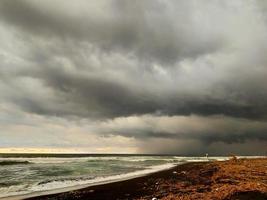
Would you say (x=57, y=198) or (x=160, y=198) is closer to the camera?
(x=160, y=198)

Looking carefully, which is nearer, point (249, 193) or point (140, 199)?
point (249, 193)

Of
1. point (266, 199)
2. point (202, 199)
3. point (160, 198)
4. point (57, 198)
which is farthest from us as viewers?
point (57, 198)

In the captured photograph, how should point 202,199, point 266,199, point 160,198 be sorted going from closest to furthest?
point 266,199 → point 202,199 → point 160,198

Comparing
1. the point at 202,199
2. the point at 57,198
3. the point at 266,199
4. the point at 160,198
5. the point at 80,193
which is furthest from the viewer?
the point at 80,193

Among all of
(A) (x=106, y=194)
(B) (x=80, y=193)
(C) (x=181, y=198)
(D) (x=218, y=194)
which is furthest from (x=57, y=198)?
(D) (x=218, y=194)

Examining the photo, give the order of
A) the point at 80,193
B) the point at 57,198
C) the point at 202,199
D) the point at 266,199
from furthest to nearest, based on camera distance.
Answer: the point at 80,193, the point at 57,198, the point at 202,199, the point at 266,199

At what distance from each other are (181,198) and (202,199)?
122cm

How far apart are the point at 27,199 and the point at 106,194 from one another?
17.7 ft

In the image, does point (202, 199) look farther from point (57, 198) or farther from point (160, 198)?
point (57, 198)

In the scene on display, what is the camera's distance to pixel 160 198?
17.2m

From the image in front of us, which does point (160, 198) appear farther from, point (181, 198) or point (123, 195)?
point (123, 195)

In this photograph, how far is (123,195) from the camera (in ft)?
66.9

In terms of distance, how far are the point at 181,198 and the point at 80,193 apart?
860cm

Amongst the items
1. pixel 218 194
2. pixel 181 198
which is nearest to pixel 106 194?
pixel 181 198
